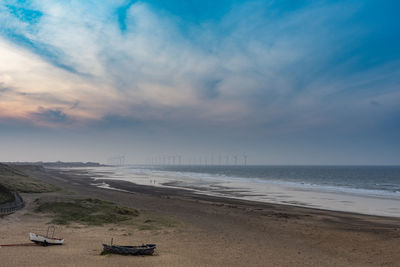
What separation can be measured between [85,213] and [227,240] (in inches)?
594

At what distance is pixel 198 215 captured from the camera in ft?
106

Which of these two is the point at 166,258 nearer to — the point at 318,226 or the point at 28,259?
the point at 28,259

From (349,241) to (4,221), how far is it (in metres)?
27.6

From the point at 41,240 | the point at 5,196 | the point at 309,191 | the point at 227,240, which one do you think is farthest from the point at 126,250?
the point at 309,191

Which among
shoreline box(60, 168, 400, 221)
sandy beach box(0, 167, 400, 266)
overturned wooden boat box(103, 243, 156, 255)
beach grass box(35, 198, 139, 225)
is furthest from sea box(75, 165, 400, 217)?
overturned wooden boat box(103, 243, 156, 255)

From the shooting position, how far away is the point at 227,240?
72.0 feet

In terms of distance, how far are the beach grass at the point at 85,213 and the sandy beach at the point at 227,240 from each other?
3.97ft

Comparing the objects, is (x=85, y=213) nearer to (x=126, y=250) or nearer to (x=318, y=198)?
(x=126, y=250)

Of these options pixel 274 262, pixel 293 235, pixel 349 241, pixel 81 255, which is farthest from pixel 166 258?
pixel 349 241

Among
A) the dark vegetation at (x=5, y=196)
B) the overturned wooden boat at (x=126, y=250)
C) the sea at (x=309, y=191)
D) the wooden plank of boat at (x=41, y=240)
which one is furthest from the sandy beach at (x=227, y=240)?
the sea at (x=309, y=191)

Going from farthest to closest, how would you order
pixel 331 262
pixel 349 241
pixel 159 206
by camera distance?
pixel 159 206 < pixel 349 241 < pixel 331 262

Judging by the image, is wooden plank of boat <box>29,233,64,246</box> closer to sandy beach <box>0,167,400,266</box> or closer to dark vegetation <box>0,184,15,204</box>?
sandy beach <box>0,167,400,266</box>

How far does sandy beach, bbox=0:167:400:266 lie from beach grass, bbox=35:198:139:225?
1.21 meters

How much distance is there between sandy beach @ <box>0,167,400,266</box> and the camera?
15867 mm
